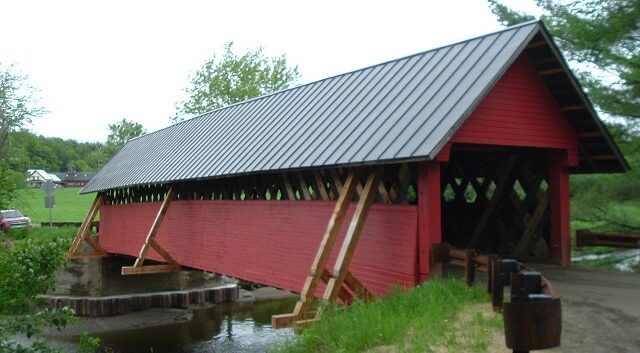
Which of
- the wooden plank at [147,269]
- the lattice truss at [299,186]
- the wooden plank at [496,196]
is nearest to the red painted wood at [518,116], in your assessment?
the lattice truss at [299,186]

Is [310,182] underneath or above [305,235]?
above

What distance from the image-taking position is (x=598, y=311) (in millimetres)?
7965

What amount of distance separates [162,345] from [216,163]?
33.6 ft

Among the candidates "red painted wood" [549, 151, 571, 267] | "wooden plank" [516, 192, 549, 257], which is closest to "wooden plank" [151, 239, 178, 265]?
"wooden plank" [516, 192, 549, 257]

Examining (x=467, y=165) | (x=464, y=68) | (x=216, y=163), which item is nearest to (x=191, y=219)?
(x=216, y=163)

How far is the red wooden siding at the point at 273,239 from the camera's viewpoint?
33.1 ft

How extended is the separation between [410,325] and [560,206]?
5.44 m

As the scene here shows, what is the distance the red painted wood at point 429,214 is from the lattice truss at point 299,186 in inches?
20.0

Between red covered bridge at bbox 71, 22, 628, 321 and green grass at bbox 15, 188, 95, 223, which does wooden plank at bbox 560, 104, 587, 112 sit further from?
green grass at bbox 15, 188, 95, 223

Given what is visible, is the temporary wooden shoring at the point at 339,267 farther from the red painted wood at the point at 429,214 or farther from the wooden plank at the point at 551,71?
the wooden plank at the point at 551,71

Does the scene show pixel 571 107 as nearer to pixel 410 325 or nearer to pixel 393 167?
pixel 393 167

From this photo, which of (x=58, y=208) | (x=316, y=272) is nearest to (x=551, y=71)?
(x=316, y=272)

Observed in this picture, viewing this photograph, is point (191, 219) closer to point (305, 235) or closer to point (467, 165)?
point (305, 235)

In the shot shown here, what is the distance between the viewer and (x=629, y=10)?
13953mm
